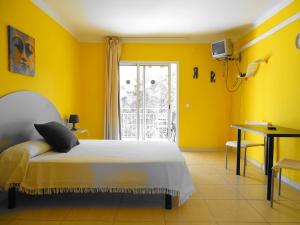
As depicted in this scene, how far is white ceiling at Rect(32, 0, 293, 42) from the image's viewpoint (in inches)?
141

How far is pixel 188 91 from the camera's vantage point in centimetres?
556

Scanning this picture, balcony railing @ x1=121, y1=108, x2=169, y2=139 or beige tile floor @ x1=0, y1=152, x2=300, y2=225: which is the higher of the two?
balcony railing @ x1=121, y1=108, x2=169, y2=139

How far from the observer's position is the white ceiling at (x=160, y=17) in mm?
3576

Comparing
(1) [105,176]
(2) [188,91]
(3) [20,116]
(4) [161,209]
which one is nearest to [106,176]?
(1) [105,176]

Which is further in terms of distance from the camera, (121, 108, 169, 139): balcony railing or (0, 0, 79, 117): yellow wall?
(121, 108, 169, 139): balcony railing

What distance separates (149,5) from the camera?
363 cm

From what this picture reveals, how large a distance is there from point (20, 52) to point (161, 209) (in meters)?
2.54

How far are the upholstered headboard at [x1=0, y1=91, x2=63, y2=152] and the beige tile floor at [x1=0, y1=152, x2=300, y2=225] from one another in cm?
72

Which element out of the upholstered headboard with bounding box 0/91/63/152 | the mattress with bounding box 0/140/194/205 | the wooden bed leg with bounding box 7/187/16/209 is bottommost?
the wooden bed leg with bounding box 7/187/16/209

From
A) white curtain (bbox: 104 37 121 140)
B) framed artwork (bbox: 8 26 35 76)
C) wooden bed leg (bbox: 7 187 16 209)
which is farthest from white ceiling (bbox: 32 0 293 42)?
wooden bed leg (bbox: 7 187 16 209)

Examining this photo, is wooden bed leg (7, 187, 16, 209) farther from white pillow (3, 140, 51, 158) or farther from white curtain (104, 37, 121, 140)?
white curtain (104, 37, 121, 140)

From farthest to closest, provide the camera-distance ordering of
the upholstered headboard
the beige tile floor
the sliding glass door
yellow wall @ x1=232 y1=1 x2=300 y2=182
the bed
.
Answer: the sliding glass door → yellow wall @ x1=232 y1=1 x2=300 y2=182 → the upholstered headboard → the bed → the beige tile floor

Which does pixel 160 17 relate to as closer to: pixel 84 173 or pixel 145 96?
pixel 145 96

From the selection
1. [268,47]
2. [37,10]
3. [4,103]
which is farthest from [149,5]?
[4,103]
